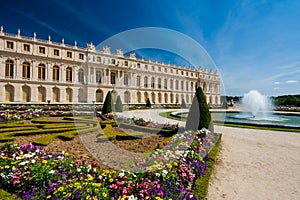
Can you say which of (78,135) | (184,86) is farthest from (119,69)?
(78,135)

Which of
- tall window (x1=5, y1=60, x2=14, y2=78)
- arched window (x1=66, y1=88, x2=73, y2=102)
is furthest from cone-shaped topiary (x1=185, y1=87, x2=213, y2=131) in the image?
tall window (x1=5, y1=60, x2=14, y2=78)

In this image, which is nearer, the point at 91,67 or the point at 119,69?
the point at 91,67

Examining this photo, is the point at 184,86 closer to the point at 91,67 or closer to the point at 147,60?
the point at 147,60

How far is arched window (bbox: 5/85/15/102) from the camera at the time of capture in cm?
2878

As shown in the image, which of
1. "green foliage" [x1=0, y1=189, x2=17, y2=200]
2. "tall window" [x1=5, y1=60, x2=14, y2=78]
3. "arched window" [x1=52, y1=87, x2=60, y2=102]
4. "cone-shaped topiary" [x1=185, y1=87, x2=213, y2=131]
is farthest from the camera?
"arched window" [x1=52, y1=87, x2=60, y2=102]

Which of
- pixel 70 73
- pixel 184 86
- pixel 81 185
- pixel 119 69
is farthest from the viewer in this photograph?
pixel 184 86

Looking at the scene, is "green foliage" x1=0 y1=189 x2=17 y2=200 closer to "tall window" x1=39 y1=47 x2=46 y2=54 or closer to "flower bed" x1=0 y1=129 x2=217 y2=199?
"flower bed" x1=0 y1=129 x2=217 y2=199

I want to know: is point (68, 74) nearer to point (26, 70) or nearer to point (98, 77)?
point (98, 77)

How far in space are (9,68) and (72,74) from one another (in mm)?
10747

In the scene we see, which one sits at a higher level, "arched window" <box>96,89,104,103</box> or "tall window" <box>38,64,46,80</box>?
"tall window" <box>38,64,46,80</box>

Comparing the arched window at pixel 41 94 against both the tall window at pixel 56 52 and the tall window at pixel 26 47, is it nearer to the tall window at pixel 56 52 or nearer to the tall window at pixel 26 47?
the tall window at pixel 26 47

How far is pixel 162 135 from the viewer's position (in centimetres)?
822

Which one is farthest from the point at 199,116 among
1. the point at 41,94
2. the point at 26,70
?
the point at 26,70

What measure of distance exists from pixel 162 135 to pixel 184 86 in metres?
49.3
